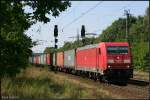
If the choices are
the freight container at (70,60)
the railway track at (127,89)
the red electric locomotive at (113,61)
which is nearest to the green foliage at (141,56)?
the freight container at (70,60)

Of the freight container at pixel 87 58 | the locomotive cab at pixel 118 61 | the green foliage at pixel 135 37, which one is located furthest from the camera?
the green foliage at pixel 135 37

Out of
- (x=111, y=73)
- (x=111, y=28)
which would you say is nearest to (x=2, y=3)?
(x=111, y=73)

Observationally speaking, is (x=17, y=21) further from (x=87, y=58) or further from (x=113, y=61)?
(x=87, y=58)

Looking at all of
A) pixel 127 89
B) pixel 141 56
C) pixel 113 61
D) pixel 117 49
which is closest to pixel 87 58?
pixel 117 49

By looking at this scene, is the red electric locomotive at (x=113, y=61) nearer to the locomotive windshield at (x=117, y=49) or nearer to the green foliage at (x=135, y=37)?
the locomotive windshield at (x=117, y=49)

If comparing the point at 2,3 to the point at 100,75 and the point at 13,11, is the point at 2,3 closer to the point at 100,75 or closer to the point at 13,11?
the point at 13,11

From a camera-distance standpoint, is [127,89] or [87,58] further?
[87,58]

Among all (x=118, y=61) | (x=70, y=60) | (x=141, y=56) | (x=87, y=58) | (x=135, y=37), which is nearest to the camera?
(x=118, y=61)

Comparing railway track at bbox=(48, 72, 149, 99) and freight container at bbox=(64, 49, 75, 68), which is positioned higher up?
freight container at bbox=(64, 49, 75, 68)

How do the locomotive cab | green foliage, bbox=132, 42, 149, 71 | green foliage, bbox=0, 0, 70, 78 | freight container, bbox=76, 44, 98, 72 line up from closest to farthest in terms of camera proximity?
green foliage, bbox=0, 0, 70, 78 < the locomotive cab < freight container, bbox=76, 44, 98, 72 < green foliage, bbox=132, 42, 149, 71

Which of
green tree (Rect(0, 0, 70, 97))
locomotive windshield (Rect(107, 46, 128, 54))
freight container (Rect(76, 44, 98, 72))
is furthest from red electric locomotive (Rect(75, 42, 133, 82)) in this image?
green tree (Rect(0, 0, 70, 97))

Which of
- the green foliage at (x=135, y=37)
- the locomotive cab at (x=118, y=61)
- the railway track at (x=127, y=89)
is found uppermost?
the green foliage at (x=135, y=37)

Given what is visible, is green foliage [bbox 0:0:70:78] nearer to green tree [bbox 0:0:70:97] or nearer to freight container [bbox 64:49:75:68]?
green tree [bbox 0:0:70:97]

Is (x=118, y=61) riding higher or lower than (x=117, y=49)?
lower
